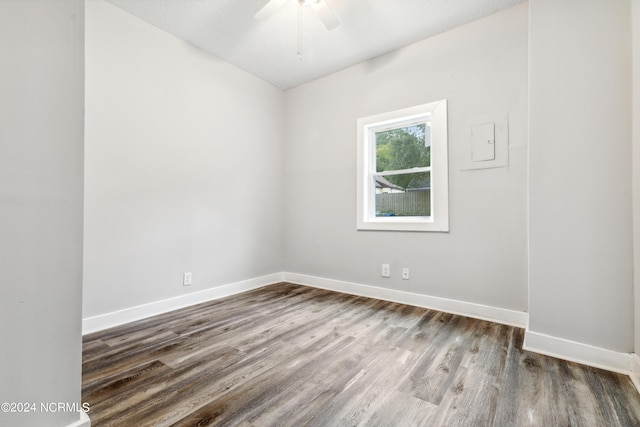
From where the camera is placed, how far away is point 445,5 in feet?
7.91

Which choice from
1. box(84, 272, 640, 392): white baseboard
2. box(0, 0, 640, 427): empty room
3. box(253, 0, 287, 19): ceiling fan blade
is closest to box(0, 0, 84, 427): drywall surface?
box(0, 0, 640, 427): empty room

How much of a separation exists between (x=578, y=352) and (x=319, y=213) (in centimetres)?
267

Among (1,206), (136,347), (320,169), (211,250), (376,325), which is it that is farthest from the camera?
(320,169)

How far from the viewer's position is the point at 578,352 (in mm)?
1819

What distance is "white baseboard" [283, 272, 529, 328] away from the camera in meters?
2.41

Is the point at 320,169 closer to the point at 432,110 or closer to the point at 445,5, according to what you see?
the point at 432,110

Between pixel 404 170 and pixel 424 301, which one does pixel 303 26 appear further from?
pixel 424 301

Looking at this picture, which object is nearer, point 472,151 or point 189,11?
point 189,11

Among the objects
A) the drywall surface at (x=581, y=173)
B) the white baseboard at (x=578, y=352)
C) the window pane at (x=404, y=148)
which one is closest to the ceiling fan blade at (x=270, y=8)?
the window pane at (x=404, y=148)

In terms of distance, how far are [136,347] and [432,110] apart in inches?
128

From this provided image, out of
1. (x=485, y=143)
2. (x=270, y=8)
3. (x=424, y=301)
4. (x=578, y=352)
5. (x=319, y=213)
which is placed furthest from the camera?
(x=319, y=213)

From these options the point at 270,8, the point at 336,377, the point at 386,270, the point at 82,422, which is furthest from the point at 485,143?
the point at 82,422

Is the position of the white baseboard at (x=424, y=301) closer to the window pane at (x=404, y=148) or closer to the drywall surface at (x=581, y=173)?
the drywall surface at (x=581, y=173)

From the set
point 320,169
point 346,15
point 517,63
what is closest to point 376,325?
point 320,169
